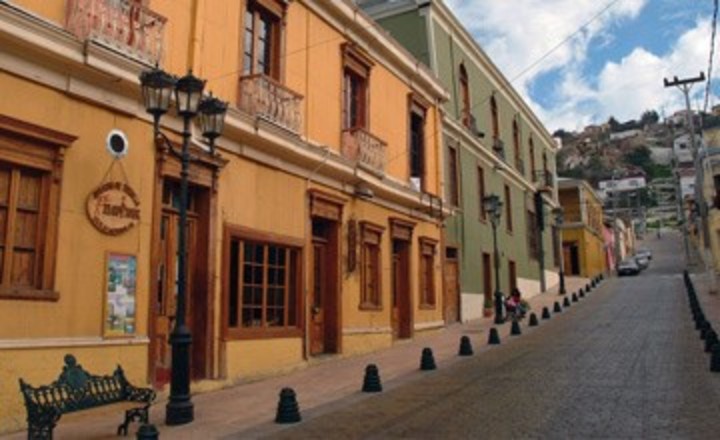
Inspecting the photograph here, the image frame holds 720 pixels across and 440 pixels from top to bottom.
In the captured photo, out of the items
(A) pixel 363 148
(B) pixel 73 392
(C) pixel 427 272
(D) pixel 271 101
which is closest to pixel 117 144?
(B) pixel 73 392

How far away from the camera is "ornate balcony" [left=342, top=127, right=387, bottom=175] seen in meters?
14.9

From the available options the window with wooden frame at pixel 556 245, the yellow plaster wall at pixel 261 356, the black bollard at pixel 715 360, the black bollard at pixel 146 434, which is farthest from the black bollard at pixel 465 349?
the window with wooden frame at pixel 556 245

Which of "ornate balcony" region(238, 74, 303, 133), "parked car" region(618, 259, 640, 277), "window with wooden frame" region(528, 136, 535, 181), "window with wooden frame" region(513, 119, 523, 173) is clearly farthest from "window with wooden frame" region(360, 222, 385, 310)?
"parked car" region(618, 259, 640, 277)

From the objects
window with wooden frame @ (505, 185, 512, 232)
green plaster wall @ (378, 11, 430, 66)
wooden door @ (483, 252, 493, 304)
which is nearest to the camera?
green plaster wall @ (378, 11, 430, 66)

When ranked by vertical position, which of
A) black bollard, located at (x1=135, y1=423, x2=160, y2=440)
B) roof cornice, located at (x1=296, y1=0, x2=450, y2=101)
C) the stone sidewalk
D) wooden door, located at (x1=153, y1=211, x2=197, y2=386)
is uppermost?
roof cornice, located at (x1=296, y1=0, x2=450, y2=101)

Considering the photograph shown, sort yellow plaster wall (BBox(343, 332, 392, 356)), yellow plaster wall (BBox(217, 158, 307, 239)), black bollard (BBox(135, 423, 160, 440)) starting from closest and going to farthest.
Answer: black bollard (BBox(135, 423, 160, 440)) < yellow plaster wall (BBox(217, 158, 307, 239)) < yellow plaster wall (BBox(343, 332, 392, 356))

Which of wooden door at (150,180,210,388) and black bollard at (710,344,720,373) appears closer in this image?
wooden door at (150,180,210,388)

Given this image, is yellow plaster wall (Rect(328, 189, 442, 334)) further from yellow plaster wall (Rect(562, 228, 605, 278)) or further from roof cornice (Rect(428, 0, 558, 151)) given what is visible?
yellow plaster wall (Rect(562, 228, 605, 278))

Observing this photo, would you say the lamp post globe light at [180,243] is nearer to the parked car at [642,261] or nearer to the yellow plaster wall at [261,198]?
the yellow plaster wall at [261,198]

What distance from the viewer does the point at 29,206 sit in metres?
7.68

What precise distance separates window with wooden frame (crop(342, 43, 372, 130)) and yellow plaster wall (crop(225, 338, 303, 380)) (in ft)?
18.2

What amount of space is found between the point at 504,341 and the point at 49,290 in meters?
11.2

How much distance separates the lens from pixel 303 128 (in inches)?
522

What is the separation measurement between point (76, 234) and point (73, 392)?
2250mm
